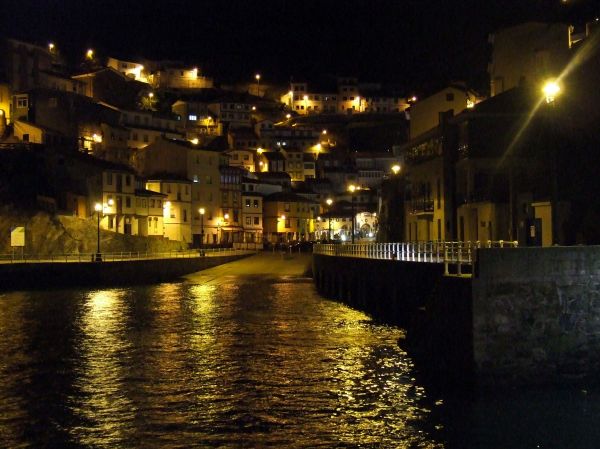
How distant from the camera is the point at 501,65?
61969mm

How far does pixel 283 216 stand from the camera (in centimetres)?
12762

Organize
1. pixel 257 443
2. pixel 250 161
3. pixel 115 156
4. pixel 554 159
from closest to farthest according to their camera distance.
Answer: pixel 257 443 < pixel 554 159 < pixel 115 156 < pixel 250 161

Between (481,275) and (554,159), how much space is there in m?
4.69

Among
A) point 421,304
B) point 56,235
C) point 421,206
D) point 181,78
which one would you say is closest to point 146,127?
point 56,235

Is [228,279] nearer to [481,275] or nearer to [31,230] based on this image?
[31,230]

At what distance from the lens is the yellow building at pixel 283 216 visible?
127500 mm

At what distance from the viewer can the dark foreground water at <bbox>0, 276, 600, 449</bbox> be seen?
57.3ft

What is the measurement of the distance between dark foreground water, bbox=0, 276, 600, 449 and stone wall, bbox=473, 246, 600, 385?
0.86 metres

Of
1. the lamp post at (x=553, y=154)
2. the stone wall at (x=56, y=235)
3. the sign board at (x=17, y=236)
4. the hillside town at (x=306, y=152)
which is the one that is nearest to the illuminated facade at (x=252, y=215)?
the hillside town at (x=306, y=152)

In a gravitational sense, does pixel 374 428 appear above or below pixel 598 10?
below

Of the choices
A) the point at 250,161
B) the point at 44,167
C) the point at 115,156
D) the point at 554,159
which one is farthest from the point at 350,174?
the point at 554,159

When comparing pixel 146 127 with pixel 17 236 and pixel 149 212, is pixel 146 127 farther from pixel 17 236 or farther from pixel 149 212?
pixel 17 236

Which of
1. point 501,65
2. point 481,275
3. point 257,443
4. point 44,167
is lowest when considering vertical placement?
point 257,443

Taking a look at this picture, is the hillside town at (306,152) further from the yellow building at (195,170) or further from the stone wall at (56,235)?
the stone wall at (56,235)
